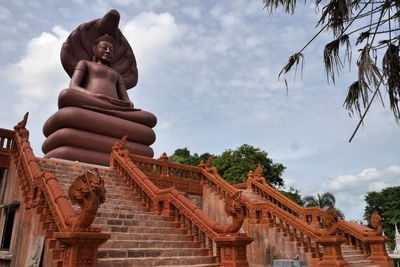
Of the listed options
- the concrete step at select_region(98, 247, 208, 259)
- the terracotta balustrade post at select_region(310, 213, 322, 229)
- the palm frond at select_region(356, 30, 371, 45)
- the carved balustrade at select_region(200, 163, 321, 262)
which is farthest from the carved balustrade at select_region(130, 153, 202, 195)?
the palm frond at select_region(356, 30, 371, 45)

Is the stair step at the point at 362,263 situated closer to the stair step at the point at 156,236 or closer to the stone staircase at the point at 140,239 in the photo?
the stone staircase at the point at 140,239

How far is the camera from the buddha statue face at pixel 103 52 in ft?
64.9

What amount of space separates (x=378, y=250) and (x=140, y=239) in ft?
29.3

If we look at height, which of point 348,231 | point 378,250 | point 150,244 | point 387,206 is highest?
point 387,206

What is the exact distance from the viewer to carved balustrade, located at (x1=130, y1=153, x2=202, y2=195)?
13.2m

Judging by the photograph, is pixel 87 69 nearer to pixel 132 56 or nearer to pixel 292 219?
pixel 132 56

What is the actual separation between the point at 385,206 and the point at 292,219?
2193 inches

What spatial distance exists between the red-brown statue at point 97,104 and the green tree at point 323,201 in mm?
29449

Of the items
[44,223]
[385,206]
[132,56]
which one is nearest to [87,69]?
[132,56]

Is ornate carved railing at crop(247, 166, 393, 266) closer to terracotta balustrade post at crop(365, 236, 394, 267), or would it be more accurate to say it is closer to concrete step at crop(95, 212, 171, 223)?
terracotta balustrade post at crop(365, 236, 394, 267)

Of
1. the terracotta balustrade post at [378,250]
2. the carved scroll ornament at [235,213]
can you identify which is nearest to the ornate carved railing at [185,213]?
the carved scroll ornament at [235,213]

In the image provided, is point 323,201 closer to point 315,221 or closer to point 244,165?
point 244,165

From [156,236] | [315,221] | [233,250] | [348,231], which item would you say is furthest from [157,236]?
[348,231]

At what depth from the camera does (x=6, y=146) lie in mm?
10992
